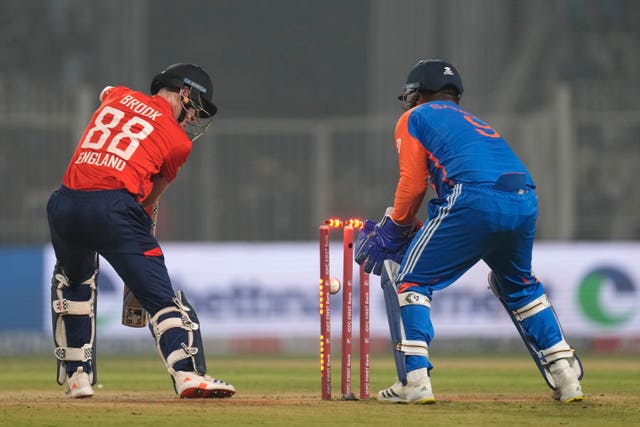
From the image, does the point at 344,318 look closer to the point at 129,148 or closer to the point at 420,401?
the point at 420,401

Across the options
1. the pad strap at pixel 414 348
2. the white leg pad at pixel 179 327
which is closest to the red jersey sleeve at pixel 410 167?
the pad strap at pixel 414 348

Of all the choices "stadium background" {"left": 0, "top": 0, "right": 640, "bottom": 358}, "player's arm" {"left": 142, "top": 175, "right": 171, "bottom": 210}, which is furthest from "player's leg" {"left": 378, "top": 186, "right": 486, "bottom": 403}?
"stadium background" {"left": 0, "top": 0, "right": 640, "bottom": 358}

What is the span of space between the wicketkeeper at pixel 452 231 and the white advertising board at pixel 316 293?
788cm

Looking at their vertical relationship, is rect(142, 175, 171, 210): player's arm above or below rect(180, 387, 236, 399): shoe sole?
above

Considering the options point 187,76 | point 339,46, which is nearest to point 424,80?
point 187,76

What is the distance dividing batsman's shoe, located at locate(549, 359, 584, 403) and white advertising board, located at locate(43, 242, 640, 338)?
7895mm

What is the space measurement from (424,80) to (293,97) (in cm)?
2214

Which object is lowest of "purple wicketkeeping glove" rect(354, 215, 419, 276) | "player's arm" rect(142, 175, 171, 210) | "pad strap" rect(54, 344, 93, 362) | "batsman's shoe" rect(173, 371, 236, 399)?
"batsman's shoe" rect(173, 371, 236, 399)

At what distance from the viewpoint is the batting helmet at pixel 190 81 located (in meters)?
7.97

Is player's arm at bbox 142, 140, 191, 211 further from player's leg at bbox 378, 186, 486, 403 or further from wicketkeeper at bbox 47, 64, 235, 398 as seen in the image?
player's leg at bbox 378, 186, 486, 403

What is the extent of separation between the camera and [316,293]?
15.8m

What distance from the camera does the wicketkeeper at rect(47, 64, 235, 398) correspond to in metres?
7.45

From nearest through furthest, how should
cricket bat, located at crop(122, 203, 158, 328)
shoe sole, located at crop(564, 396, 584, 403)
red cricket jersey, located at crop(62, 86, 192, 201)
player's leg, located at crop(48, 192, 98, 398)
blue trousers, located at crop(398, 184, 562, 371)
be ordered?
blue trousers, located at crop(398, 184, 562, 371)
red cricket jersey, located at crop(62, 86, 192, 201)
shoe sole, located at crop(564, 396, 584, 403)
player's leg, located at crop(48, 192, 98, 398)
cricket bat, located at crop(122, 203, 158, 328)

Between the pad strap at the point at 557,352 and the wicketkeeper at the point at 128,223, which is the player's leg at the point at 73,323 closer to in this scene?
the wicketkeeper at the point at 128,223
